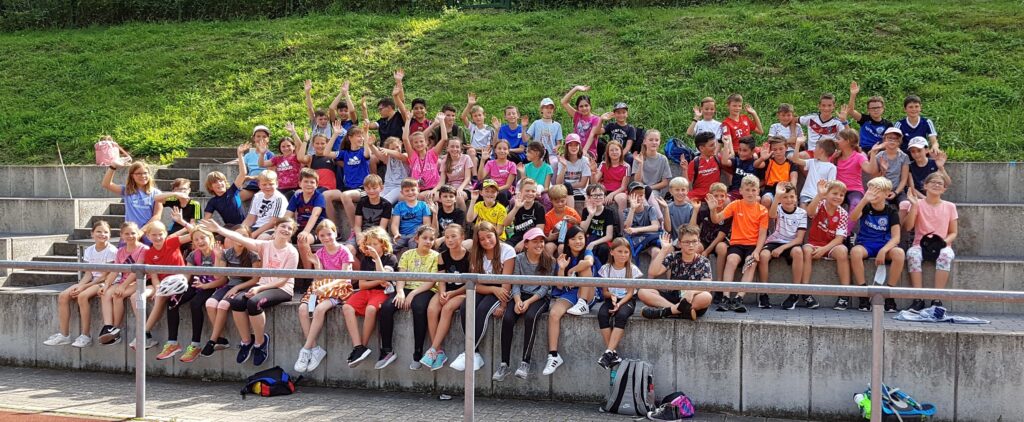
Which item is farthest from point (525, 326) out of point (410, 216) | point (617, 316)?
point (410, 216)

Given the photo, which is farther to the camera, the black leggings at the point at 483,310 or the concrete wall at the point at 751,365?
the black leggings at the point at 483,310

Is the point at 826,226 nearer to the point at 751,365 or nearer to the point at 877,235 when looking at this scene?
the point at 877,235

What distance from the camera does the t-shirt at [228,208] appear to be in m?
12.1

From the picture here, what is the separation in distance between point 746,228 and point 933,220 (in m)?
2.08

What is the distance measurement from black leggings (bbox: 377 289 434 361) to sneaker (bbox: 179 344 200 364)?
224 centimetres

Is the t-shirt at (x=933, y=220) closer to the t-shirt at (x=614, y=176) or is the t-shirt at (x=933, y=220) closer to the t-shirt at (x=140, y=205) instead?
the t-shirt at (x=614, y=176)

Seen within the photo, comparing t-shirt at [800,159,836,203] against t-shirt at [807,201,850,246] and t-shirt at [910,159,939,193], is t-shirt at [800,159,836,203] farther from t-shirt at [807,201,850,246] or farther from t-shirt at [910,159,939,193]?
t-shirt at [910,159,939,193]

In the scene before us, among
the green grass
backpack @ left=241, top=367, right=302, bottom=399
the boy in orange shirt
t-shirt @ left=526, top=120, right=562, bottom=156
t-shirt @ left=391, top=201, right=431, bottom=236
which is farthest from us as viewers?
the green grass

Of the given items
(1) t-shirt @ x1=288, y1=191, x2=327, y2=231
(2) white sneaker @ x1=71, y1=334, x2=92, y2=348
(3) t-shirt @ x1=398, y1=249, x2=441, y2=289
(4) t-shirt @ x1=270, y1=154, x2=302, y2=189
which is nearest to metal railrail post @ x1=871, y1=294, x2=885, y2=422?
(3) t-shirt @ x1=398, y1=249, x2=441, y2=289

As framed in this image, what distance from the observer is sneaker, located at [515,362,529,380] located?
877 cm

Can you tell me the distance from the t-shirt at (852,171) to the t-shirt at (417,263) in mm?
5387

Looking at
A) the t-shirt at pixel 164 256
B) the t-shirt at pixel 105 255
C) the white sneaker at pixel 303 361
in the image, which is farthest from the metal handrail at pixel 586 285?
the t-shirt at pixel 105 255

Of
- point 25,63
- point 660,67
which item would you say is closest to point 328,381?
point 660,67

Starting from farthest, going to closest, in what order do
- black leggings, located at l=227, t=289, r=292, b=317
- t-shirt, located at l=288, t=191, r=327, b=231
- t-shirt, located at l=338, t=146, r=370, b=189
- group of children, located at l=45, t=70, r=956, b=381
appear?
t-shirt, located at l=338, t=146, r=370, b=189
t-shirt, located at l=288, t=191, r=327, b=231
black leggings, located at l=227, t=289, r=292, b=317
group of children, located at l=45, t=70, r=956, b=381
